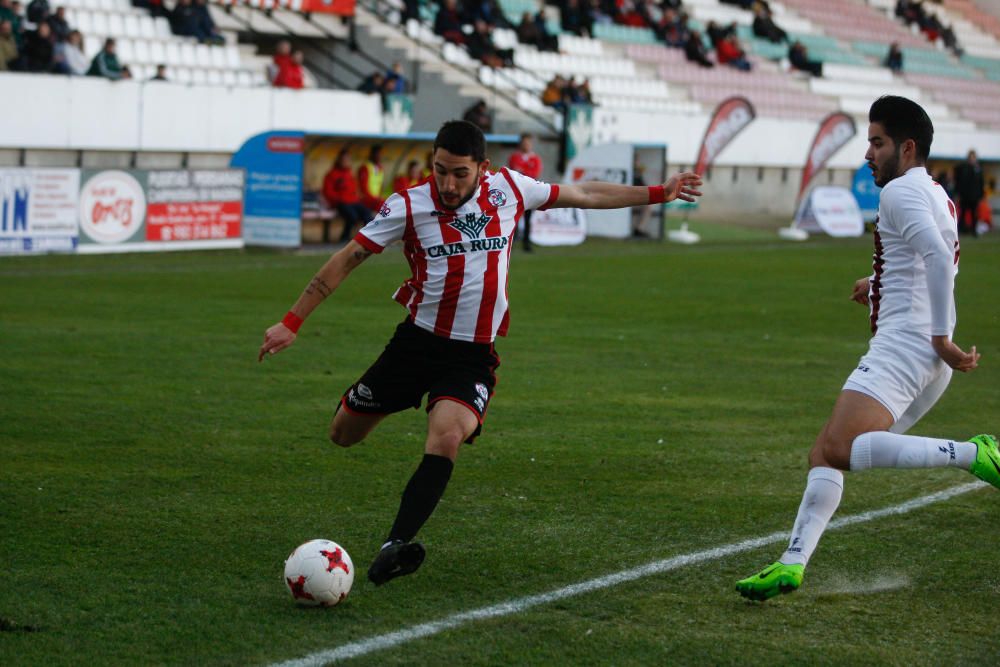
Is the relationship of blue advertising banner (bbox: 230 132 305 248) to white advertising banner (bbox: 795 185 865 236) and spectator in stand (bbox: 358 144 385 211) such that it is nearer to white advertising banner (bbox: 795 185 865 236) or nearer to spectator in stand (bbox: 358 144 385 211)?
spectator in stand (bbox: 358 144 385 211)

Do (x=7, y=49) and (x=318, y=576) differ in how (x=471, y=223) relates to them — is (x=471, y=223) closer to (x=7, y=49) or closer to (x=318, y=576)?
(x=318, y=576)

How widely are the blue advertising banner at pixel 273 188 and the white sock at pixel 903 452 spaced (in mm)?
17519

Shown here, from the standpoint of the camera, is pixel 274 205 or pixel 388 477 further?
pixel 274 205

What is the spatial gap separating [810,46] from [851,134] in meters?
13.9

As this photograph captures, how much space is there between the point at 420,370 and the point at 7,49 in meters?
17.8

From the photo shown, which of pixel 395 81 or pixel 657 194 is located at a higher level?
pixel 395 81

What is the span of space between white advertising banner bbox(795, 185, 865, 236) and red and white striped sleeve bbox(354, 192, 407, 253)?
26.0 m

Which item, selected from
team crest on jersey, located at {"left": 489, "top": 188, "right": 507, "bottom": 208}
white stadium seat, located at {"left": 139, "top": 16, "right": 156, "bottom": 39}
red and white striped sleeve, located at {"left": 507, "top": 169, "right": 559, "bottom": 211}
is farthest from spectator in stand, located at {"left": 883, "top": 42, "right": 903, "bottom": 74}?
team crest on jersey, located at {"left": 489, "top": 188, "right": 507, "bottom": 208}

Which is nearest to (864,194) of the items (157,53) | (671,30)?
(671,30)

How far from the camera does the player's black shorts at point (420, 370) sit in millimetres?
5773

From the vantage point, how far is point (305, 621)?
4.85 meters

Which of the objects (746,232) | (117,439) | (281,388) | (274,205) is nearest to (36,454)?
(117,439)

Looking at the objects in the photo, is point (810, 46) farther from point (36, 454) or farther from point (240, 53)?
point (36, 454)

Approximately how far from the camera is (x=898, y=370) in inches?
203
